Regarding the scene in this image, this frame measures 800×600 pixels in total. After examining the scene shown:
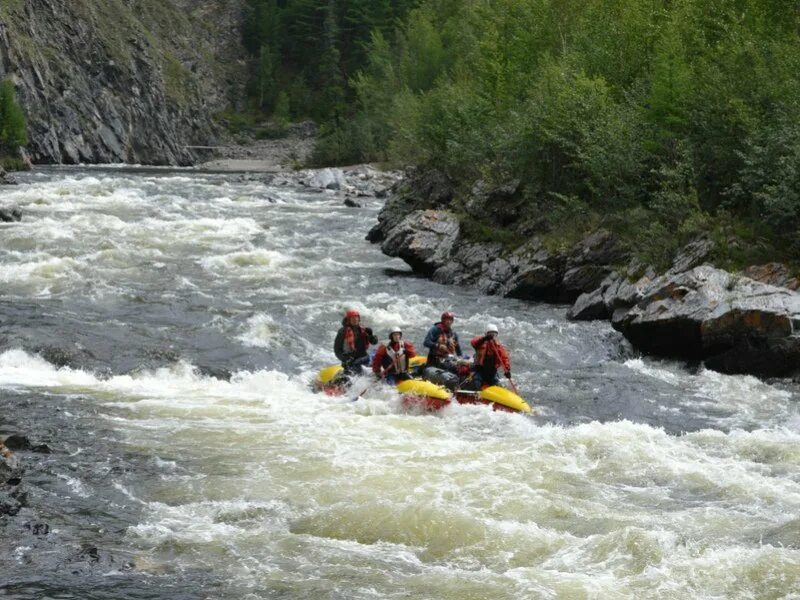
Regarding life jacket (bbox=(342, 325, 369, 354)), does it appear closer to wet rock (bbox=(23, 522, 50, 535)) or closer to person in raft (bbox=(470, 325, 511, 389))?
person in raft (bbox=(470, 325, 511, 389))

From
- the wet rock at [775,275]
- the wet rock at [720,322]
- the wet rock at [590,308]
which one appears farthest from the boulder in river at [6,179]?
the wet rock at [775,275]

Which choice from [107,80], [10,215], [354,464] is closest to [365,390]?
[354,464]

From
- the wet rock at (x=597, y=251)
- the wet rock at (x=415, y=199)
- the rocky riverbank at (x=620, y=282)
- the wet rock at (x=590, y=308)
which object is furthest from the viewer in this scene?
the wet rock at (x=415, y=199)

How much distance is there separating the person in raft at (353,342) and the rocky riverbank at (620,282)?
5474 mm

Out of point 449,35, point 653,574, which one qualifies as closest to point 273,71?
point 449,35

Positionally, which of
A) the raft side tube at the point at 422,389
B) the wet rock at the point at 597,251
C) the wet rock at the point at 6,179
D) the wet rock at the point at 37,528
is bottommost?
the wet rock at the point at 6,179

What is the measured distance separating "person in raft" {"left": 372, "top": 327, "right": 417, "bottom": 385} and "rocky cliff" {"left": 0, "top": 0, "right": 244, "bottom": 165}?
5037 centimetres

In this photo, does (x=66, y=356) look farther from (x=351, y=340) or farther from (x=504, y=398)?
(x=504, y=398)

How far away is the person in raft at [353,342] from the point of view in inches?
665

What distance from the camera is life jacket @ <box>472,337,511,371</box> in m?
15.8

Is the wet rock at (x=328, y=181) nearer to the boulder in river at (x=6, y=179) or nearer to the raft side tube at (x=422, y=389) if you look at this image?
the boulder in river at (x=6, y=179)

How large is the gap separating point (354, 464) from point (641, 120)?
16.6 m

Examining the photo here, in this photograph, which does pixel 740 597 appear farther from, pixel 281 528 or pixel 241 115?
pixel 241 115

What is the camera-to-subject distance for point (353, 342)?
17109 millimetres
